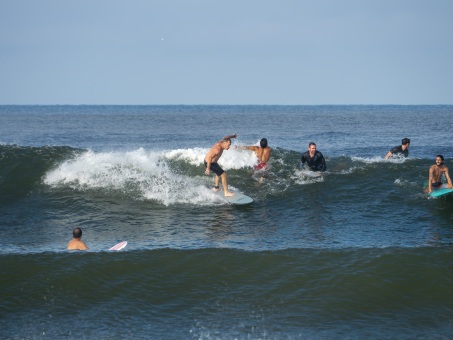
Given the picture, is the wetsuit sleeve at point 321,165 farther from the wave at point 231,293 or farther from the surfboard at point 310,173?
the wave at point 231,293

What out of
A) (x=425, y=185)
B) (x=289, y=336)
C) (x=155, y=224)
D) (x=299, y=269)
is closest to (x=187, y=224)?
(x=155, y=224)

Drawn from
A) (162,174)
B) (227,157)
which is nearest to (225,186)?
(162,174)

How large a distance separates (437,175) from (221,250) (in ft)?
22.1

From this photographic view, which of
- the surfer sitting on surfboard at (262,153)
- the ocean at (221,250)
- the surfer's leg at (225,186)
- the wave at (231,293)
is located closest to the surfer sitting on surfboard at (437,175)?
the ocean at (221,250)

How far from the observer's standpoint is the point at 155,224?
13.4 meters

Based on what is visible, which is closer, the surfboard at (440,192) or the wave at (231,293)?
the wave at (231,293)

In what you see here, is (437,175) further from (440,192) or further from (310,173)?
(310,173)

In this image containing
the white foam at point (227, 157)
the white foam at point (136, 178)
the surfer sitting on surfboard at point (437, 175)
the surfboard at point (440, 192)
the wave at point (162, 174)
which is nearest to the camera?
the surfboard at point (440, 192)

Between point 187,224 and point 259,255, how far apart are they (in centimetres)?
309

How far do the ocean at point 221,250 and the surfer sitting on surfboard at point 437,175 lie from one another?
45cm

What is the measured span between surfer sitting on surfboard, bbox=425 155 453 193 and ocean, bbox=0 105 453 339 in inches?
17.7

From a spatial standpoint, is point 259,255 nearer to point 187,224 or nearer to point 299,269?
point 299,269

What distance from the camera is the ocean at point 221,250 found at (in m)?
8.29

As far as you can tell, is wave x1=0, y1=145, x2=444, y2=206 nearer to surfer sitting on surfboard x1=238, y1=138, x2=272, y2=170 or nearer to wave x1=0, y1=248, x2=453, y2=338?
surfer sitting on surfboard x1=238, y1=138, x2=272, y2=170
